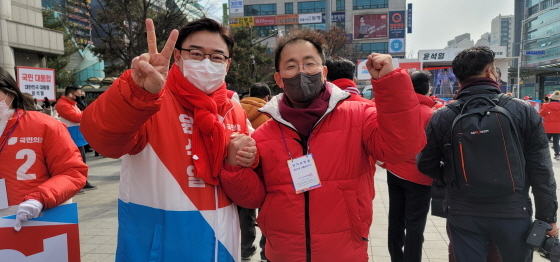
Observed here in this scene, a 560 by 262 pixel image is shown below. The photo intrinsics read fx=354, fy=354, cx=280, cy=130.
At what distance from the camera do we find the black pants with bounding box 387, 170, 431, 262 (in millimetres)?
3275

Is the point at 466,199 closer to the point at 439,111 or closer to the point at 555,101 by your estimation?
the point at 439,111

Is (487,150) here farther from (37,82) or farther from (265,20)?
(265,20)

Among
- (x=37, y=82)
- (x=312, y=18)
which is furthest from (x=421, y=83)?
(x=312, y=18)

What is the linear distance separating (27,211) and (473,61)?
9.28 ft

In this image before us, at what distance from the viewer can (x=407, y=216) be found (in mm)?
3342

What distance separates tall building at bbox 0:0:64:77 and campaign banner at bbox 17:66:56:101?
312 centimetres

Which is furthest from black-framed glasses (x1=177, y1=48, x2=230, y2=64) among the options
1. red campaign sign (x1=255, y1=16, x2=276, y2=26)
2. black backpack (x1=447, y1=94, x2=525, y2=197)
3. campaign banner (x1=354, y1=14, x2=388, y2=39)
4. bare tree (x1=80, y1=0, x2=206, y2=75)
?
red campaign sign (x1=255, y1=16, x2=276, y2=26)

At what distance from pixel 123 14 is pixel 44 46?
3596 mm

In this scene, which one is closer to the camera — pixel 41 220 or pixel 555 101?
pixel 41 220

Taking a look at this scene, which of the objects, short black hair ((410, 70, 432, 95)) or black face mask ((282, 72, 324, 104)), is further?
short black hair ((410, 70, 432, 95))

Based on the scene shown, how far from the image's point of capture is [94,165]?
10.2 meters

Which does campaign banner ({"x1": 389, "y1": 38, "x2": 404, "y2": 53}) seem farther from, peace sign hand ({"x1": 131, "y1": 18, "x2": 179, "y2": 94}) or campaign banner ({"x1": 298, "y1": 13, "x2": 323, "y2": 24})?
peace sign hand ({"x1": 131, "y1": 18, "x2": 179, "y2": 94})

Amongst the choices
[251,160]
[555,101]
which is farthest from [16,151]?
[555,101]

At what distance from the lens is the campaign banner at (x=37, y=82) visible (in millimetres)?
10367
